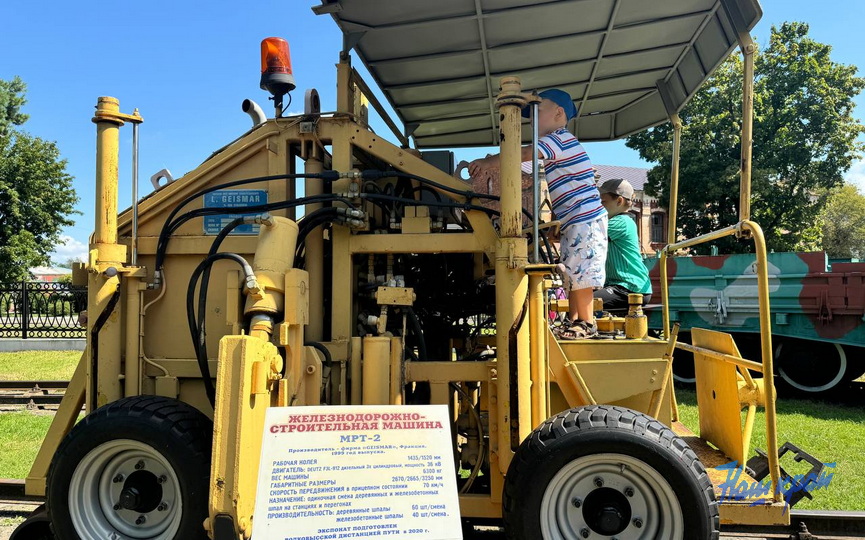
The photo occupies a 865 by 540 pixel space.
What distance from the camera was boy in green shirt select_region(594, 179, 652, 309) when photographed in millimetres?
4672

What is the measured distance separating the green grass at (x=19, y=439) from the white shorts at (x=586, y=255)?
16.2 ft

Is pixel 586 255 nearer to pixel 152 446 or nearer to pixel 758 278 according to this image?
pixel 758 278

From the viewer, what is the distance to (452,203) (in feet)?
10.4

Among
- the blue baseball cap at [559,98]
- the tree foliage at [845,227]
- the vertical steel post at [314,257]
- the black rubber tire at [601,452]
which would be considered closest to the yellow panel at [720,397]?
the black rubber tire at [601,452]

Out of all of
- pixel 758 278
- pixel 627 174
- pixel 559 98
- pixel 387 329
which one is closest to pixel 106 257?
pixel 387 329

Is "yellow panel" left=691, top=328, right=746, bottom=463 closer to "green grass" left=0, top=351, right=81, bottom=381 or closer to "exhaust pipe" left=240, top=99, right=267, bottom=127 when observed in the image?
"exhaust pipe" left=240, top=99, right=267, bottom=127

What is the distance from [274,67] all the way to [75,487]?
2.49m

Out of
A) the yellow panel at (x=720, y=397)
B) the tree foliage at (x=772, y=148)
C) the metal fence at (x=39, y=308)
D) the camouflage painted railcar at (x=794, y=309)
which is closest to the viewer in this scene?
the yellow panel at (x=720, y=397)

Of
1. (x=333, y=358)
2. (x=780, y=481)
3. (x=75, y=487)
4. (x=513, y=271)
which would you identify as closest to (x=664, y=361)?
(x=780, y=481)

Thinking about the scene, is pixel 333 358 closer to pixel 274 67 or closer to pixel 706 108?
pixel 274 67

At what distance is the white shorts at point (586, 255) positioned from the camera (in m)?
3.58

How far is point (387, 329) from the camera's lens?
3.51 m

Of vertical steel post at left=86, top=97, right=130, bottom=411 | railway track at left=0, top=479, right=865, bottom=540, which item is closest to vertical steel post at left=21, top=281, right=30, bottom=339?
vertical steel post at left=86, top=97, right=130, bottom=411

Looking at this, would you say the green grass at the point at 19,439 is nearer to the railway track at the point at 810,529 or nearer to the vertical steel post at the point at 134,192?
the vertical steel post at the point at 134,192
